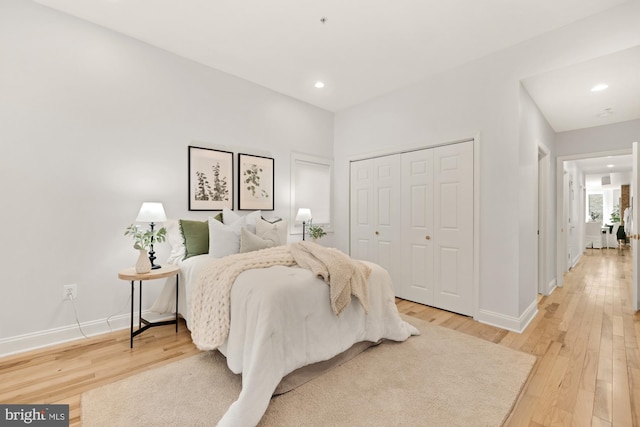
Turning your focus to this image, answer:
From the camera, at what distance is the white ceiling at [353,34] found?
2.34 metres

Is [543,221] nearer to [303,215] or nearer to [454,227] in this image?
[454,227]

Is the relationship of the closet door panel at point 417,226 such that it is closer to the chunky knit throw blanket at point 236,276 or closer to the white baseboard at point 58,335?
the chunky knit throw blanket at point 236,276

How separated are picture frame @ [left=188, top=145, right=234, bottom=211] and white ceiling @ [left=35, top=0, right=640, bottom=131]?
107 cm

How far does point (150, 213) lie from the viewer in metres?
2.58

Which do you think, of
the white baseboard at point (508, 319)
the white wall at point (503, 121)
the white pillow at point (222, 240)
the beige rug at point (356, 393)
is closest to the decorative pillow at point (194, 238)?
the white pillow at point (222, 240)

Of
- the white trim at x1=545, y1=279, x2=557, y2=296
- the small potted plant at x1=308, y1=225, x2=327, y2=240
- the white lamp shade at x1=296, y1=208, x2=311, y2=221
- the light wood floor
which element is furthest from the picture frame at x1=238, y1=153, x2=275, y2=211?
the white trim at x1=545, y1=279, x2=557, y2=296

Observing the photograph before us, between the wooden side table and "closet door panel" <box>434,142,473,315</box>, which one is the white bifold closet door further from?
the wooden side table

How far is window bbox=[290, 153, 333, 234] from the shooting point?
4211mm

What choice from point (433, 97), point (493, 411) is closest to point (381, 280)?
point (493, 411)

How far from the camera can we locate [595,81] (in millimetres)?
2799

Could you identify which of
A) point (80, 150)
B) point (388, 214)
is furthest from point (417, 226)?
point (80, 150)

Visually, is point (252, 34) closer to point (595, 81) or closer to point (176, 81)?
point (176, 81)

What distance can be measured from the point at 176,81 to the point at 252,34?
1041 mm

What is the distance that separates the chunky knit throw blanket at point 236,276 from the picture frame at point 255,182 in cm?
148
